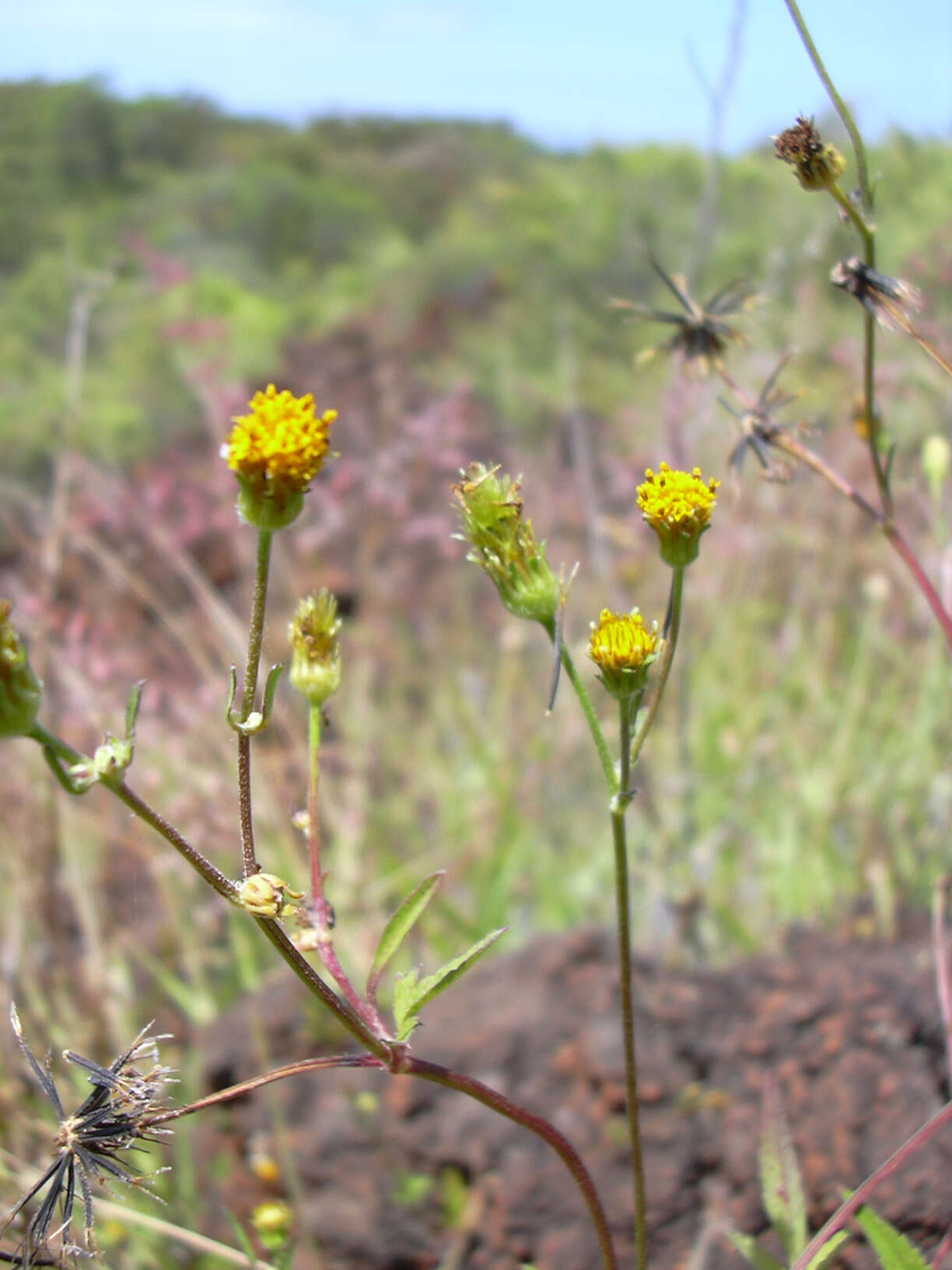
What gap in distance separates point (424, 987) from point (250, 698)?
0.13m

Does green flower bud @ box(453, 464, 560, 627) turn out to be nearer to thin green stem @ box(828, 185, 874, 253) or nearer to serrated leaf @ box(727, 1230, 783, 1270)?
thin green stem @ box(828, 185, 874, 253)

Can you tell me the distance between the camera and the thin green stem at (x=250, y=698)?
1.19ft

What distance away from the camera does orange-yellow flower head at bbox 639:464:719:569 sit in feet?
1.44

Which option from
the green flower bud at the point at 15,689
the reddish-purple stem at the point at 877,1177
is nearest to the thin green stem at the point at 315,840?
the green flower bud at the point at 15,689

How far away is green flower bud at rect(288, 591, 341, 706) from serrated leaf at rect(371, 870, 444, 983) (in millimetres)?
95

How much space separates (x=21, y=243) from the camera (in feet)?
12.1

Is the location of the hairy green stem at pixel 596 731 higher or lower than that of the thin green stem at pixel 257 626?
lower

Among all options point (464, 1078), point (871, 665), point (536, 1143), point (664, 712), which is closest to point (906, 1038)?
point (536, 1143)

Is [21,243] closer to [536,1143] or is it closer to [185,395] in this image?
[185,395]

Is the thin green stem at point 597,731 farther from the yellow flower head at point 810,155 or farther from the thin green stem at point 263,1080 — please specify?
the yellow flower head at point 810,155

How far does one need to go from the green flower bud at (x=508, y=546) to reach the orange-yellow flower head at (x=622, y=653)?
0.11ft

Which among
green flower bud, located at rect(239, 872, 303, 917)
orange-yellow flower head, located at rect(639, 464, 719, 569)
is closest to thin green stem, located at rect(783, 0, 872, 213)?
orange-yellow flower head, located at rect(639, 464, 719, 569)

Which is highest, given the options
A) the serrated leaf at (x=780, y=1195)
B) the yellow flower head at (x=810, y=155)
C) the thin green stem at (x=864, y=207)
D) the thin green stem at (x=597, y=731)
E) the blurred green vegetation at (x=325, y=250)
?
the blurred green vegetation at (x=325, y=250)

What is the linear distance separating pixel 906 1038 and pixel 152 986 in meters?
0.91
